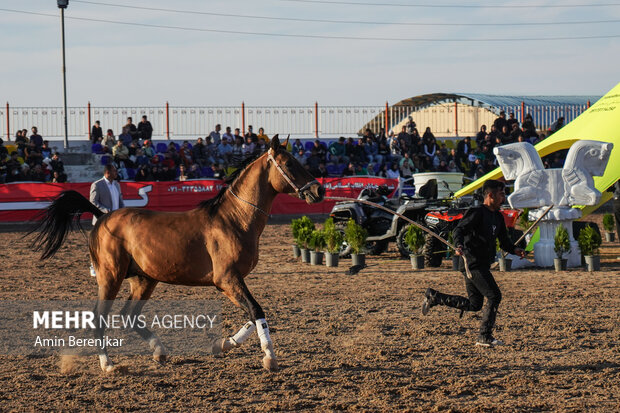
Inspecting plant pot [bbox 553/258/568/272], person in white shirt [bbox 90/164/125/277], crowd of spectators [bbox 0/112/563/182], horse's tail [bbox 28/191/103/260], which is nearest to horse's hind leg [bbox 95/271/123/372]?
horse's tail [bbox 28/191/103/260]

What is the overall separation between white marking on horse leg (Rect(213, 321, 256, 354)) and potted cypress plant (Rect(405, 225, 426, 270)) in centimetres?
821

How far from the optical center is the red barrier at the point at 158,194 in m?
26.0

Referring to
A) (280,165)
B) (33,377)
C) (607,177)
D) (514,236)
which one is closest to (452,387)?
(280,165)

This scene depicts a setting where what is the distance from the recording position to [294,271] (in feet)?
52.1

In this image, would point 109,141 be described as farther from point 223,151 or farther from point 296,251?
point 296,251

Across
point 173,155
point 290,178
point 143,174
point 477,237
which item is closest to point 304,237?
point 477,237

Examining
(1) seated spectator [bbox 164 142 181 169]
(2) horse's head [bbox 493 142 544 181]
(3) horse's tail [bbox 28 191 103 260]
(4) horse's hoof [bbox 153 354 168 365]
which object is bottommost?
(4) horse's hoof [bbox 153 354 168 365]

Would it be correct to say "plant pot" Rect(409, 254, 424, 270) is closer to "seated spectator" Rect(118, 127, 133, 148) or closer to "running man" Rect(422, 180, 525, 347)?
"running man" Rect(422, 180, 525, 347)

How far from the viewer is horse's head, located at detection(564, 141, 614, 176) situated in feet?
52.4

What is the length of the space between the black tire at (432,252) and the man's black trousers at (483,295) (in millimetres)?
7050

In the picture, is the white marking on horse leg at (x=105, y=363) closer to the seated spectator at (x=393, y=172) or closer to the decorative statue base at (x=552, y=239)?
the decorative statue base at (x=552, y=239)

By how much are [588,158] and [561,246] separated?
75.9 inches

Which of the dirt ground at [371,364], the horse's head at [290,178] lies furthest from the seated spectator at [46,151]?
the horse's head at [290,178]

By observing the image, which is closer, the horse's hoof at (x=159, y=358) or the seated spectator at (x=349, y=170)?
the horse's hoof at (x=159, y=358)
